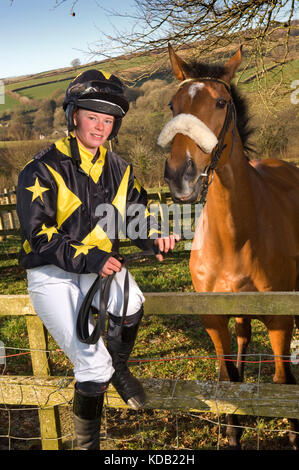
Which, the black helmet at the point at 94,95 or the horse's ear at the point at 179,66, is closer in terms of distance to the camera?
the black helmet at the point at 94,95

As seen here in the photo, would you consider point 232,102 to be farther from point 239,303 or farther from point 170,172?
point 239,303

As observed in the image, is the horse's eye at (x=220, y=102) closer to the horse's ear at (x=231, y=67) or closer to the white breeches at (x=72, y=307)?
the horse's ear at (x=231, y=67)

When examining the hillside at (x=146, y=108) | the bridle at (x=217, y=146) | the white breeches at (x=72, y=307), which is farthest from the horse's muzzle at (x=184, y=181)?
the hillside at (x=146, y=108)

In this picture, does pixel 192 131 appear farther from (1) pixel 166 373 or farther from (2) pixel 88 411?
(1) pixel 166 373

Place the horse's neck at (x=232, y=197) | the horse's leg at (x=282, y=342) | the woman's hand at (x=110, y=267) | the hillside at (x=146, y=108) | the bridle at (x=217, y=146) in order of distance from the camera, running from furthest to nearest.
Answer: the hillside at (x=146, y=108) → the horse's leg at (x=282, y=342) → the horse's neck at (x=232, y=197) → the bridle at (x=217, y=146) → the woman's hand at (x=110, y=267)

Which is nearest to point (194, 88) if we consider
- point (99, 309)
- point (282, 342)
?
point (99, 309)

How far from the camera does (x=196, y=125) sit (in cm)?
232

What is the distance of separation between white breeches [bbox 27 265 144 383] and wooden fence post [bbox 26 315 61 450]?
52 centimetres

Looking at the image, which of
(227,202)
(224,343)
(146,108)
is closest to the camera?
(227,202)

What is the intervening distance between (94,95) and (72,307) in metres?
1.19

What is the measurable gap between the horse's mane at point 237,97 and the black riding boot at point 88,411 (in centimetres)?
211

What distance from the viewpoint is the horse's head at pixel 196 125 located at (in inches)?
88.6

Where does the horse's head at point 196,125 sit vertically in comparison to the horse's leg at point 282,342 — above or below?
above

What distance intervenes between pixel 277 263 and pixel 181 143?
145 cm
